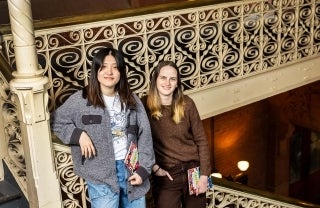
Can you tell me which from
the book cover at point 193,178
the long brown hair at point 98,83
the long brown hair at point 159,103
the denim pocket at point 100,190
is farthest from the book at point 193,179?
the long brown hair at point 98,83

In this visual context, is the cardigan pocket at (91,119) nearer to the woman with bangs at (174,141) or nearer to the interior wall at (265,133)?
the woman with bangs at (174,141)

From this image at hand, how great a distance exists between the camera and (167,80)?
3416 millimetres

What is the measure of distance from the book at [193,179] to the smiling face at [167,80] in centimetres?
63

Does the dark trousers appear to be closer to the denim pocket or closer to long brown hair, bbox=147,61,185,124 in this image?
long brown hair, bbox=147,61,185,124

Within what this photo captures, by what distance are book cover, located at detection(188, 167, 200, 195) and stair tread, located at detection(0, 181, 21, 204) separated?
128cm

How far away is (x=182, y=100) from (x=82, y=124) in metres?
0.78

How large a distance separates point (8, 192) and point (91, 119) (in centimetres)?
115

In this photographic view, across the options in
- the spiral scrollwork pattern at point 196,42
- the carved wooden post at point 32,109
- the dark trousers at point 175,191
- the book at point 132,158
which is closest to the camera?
the carved wooden post at point 32,109

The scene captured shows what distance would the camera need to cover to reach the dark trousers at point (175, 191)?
3672 mm

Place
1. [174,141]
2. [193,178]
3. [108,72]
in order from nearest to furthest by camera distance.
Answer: [108,72] < [174,141] < [193,178]

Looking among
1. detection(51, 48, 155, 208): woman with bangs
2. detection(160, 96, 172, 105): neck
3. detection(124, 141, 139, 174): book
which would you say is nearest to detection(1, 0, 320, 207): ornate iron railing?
detection(51, 48, 155, 208): woman with bangs

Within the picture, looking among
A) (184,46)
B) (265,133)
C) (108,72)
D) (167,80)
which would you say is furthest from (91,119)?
(265,133)

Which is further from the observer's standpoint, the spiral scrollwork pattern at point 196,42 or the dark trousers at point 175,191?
the spiral scrollwork pattern at point 196,42

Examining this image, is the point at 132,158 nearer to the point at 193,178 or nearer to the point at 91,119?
the point at 91,119
